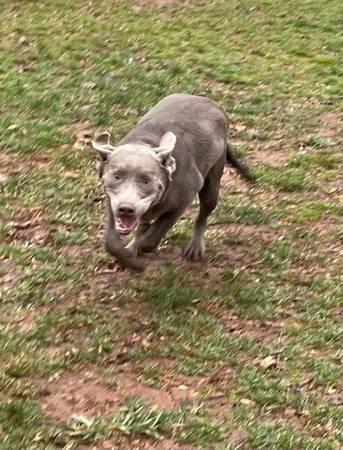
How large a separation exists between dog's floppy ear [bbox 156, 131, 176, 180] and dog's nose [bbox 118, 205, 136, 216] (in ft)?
1.39

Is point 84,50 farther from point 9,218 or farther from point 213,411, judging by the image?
point 213,411

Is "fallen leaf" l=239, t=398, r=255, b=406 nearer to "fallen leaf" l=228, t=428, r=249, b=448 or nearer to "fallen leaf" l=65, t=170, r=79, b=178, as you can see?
"fallen leaf" l=228, t=428, r=249, b=448

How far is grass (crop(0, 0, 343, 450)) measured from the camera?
4680mm

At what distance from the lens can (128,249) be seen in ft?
18.6

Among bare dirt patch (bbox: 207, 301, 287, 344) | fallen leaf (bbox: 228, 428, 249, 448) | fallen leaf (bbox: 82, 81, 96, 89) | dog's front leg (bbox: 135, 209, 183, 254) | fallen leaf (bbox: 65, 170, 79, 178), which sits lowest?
fallen leaf (bbox: 82, 81, 96, 89)

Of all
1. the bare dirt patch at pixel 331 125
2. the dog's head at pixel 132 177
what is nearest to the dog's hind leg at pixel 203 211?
the dog's head at pixel 132 177

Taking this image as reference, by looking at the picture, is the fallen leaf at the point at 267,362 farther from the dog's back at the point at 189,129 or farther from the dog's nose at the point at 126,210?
the dog's back at the point at 189,129

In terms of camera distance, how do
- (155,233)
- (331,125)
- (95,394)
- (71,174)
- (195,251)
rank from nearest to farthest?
(95,394) → (155,233) → (195,251) → (71,174) → (331,125)

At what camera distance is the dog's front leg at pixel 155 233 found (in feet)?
19.1

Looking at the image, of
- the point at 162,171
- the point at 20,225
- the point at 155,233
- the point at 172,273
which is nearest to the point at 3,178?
the point at 20,225

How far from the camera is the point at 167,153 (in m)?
5.49

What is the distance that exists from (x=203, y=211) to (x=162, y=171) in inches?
43.8

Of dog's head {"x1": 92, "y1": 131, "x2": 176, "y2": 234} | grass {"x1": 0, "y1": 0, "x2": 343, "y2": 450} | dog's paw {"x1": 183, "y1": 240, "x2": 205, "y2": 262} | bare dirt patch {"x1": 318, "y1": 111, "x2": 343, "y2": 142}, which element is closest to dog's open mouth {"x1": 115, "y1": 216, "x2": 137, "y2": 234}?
dog's head {"x1": 92, "y1": 131, "x2": 176, "y2": 234}

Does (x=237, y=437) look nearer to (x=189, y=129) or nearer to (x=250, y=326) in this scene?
(x=250, y=326)
